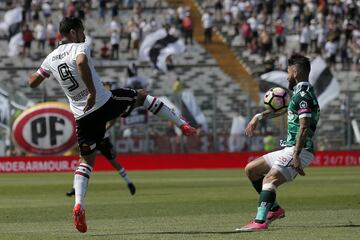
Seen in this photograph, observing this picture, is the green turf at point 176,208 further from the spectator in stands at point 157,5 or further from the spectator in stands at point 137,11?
the spectator in stands at point 157,5

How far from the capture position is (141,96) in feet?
51.9

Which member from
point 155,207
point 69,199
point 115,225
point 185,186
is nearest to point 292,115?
point 115,225

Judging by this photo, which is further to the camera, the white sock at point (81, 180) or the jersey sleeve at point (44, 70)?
the jersey sleeve at point (44, 70)

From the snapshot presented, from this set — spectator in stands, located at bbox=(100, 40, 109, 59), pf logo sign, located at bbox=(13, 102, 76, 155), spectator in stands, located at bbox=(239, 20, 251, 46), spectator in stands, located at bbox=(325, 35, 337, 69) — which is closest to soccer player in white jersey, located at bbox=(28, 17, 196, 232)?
pf logo sign, located at bbox=(13, 102, 76, 155)

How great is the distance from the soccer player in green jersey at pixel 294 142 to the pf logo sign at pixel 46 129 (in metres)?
23.1

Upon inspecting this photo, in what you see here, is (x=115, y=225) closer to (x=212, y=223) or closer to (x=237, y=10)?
(x=212, y=223)

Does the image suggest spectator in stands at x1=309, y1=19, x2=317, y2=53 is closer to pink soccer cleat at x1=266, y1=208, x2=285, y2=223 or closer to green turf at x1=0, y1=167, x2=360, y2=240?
green turf at x1=0, y1=167, x2=360, y2=240

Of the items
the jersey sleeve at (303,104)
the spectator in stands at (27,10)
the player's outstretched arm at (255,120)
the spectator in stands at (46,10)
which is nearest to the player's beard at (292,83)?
the jersey sleeve at (303,104)

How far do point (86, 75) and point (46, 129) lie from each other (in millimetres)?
23838

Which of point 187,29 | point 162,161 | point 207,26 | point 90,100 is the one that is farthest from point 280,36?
point 90,100

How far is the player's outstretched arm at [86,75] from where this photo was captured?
14.9 meters

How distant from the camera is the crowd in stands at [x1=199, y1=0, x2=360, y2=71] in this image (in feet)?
184

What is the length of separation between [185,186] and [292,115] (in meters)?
13.2

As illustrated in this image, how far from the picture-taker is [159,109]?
15.9 metres
